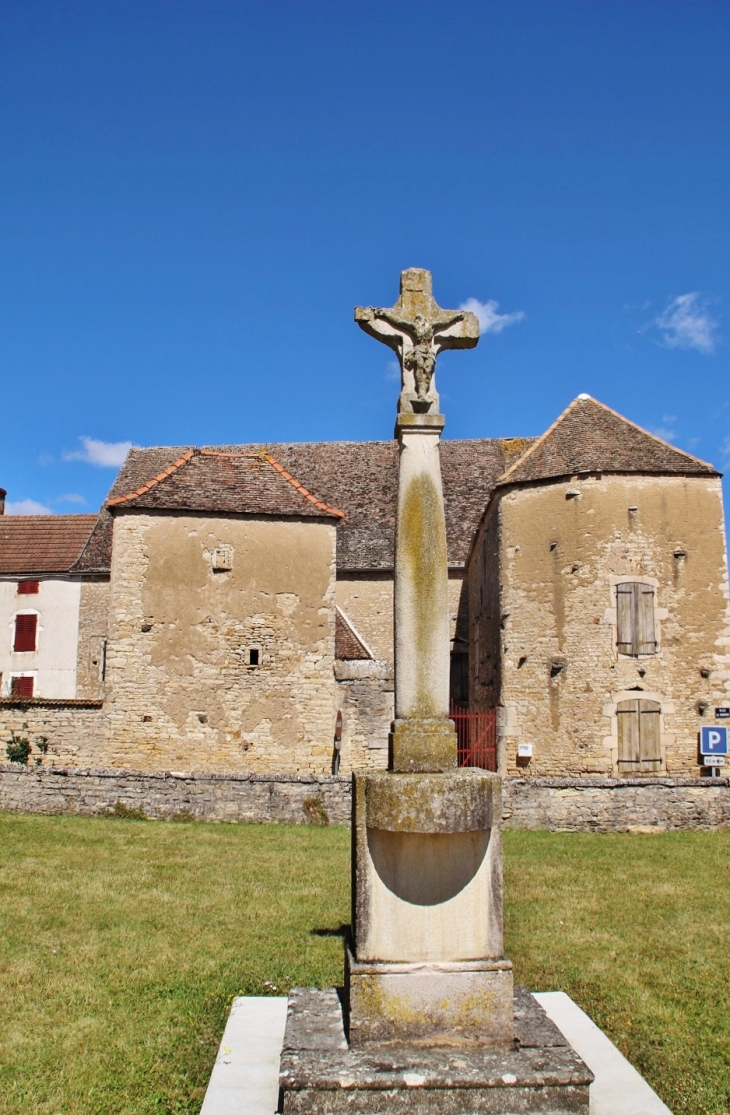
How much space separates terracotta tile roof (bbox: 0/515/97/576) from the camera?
2644 centimetres

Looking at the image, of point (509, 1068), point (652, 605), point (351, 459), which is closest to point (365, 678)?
point (652, 605)

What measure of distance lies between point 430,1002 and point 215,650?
12.8 meters

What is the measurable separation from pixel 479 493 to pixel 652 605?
902 centimetres

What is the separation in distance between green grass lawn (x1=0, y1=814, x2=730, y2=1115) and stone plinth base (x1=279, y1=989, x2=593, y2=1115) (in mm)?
769

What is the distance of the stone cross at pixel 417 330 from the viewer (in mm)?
5289

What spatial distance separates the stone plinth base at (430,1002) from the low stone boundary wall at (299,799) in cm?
911

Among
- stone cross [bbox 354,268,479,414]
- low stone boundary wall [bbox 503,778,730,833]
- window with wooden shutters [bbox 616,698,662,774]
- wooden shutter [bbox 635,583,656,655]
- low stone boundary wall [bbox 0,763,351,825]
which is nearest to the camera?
stone cross [bbox 354,268,479,414]

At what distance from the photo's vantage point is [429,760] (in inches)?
188

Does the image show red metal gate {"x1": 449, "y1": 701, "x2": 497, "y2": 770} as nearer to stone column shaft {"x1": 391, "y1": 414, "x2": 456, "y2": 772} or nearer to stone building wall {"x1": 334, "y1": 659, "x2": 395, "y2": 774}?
stone building wall {"x1": 334, "y1": 659, "x2": 395, "y2": 774}

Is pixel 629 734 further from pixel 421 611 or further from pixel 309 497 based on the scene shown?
pixel 421 611

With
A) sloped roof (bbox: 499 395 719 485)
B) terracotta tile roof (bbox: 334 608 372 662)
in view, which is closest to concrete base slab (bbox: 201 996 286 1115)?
terracotta tile roof (bbox: 334 608 372 662)

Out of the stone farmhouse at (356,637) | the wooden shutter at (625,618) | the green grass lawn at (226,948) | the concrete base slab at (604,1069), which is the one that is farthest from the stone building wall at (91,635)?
the concrete base slab at (604,1069)

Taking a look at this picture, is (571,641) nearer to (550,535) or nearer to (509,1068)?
(550,535)

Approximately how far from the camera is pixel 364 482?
86.0 ft
